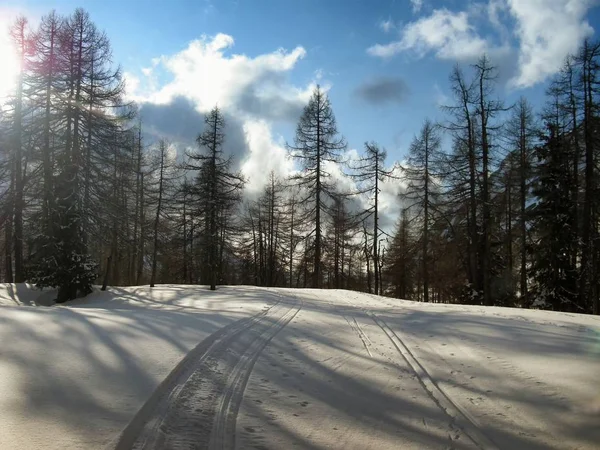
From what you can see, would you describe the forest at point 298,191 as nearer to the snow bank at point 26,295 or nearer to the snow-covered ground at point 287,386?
the snow bank at point 26,295

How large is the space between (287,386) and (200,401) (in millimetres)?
1171

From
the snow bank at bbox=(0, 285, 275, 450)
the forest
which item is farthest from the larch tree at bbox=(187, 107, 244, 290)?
the snow bank at bbox=(0, 285, 275, 450)

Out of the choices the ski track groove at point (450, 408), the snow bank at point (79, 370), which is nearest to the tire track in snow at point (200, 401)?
the snow bank at point (79, 370)

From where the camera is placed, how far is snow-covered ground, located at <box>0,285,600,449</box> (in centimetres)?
371

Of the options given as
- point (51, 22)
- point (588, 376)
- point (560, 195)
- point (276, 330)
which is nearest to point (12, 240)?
point (51, 22)

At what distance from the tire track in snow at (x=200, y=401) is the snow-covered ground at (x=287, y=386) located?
0.7 inches

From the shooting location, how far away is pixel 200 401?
443 centimetres

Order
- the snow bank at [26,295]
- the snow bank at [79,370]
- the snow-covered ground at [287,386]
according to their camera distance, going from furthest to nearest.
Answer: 1. the snow bank at [26,295]
2. the snow-covered ground at [287,386]
3. the snow bank at [79,370]

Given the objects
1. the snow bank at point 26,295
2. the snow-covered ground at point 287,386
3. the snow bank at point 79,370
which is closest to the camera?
the snow bank at point 79,370

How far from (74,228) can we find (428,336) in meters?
16.9

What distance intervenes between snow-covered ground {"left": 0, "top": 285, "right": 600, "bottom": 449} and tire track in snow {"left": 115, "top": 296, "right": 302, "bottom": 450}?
0.02 metres

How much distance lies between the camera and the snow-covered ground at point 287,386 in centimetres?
371

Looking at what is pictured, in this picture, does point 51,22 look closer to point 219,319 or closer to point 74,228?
point 74,228

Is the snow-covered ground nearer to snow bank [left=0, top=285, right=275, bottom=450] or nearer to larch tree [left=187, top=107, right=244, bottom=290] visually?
snow bank [left=0, top=285, right=275, bottom=450]
